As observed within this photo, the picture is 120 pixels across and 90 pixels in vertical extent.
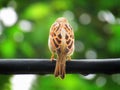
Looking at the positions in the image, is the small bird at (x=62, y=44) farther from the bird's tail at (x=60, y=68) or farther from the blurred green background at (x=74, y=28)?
the blurred green background at (x=74, y=28)

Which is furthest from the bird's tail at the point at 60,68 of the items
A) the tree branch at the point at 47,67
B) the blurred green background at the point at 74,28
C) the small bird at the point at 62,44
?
the blurred green background at the point at 74,28

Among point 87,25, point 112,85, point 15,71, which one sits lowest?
point 112,85

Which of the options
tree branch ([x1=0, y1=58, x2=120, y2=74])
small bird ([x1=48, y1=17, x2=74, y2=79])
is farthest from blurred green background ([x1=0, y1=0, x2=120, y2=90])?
tree branch ([x1=0, y1=58, x2=120, y2=74])

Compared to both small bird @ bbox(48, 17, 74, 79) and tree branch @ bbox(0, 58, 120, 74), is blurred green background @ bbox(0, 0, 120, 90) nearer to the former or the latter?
small bird @ bbox(48, 17, 74, 79)

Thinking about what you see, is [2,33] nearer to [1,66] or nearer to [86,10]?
[86,10]

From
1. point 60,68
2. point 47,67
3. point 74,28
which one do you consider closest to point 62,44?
point 60,68

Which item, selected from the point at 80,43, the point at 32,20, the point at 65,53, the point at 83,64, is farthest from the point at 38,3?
the point at 83,64

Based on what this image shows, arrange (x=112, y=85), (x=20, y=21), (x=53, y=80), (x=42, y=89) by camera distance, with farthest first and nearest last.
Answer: (x=20, y=21) → (x=112, y=85) → (x=53, y=80) → (x=42, y=89)
